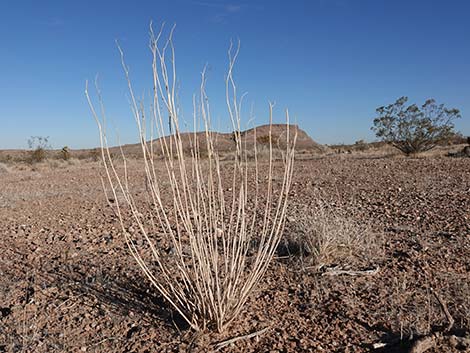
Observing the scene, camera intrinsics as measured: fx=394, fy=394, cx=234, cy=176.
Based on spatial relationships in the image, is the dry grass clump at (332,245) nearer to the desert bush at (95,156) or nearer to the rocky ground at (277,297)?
the rocky ground at (277,297)

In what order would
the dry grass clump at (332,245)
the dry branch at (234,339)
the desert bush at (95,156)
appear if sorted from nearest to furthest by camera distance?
the dry branch at (234,339) → the dry grass clump at (332,245) → the desert bush at (95,156)

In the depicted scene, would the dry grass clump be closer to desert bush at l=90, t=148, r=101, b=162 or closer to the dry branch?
the dry branch

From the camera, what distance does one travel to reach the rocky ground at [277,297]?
6.95 ft

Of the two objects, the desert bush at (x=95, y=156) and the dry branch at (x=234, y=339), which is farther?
the desert bush at (x=95, y=156)

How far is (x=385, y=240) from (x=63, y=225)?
3711 mm

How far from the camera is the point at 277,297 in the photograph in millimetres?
2619

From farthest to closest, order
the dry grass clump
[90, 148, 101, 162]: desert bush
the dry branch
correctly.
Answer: [90, 148, 101, 162]: desert bush < the dry grass clump < the dry branch

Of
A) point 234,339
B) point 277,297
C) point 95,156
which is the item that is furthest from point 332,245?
point 95,156

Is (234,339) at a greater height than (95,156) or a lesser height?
lesser

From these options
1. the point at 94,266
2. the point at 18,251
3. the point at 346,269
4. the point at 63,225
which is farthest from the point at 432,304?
the point at 63,225

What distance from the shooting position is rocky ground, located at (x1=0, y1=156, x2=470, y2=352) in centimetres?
212

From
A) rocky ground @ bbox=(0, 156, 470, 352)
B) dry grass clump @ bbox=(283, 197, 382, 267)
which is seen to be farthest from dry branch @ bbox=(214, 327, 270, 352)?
dry grass clump @ bbox=(283, 197, 382, 267)

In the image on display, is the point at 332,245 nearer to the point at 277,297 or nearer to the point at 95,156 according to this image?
the point at 277,297

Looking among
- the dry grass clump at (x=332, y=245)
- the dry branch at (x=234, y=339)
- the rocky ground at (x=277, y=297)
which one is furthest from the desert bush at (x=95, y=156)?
the dry branch at (x=234, y=339)
